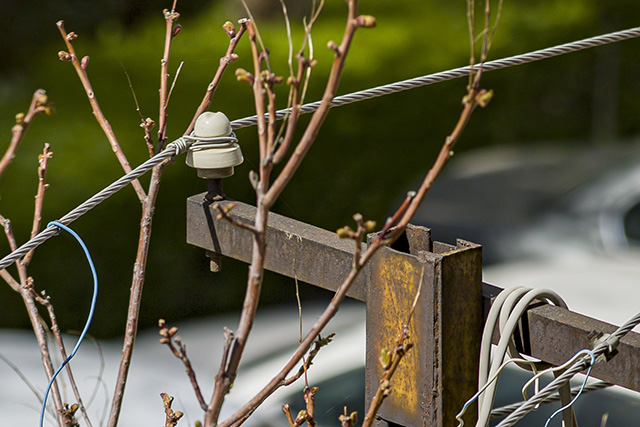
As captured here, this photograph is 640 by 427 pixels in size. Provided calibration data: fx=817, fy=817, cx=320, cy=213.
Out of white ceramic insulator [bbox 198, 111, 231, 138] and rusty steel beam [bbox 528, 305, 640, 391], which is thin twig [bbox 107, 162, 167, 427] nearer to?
white ceramic insulator [bbox 198, 111, 231, 138]

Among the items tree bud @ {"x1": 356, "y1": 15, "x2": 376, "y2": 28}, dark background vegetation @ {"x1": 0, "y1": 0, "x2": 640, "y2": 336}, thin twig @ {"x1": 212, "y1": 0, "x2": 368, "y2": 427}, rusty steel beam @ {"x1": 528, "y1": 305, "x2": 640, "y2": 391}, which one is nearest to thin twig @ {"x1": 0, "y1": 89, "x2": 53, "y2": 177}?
thin twig @ {"x1": 212, "y1": 0, "x2": 368, "y2": 427}

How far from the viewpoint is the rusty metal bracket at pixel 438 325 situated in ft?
3.67

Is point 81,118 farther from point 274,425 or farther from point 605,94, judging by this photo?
point 605,94

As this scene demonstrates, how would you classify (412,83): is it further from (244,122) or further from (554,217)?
(554,217)

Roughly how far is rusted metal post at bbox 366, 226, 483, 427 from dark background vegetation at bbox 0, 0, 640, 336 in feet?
12.2

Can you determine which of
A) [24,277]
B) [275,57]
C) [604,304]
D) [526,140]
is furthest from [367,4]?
[24,277]

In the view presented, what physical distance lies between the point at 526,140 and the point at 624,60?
1.53 m

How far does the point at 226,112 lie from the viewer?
19.9ft

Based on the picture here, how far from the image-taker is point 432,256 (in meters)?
1.12

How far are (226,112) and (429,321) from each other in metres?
5.08

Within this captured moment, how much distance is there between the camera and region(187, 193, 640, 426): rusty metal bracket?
1.12 m

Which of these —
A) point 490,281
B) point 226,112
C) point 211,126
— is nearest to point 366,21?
point 211,126

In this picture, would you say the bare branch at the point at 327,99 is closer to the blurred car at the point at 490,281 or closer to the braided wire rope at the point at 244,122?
the braided wire rope at the point at 244,122

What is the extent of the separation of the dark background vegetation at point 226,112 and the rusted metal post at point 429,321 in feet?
12.2
